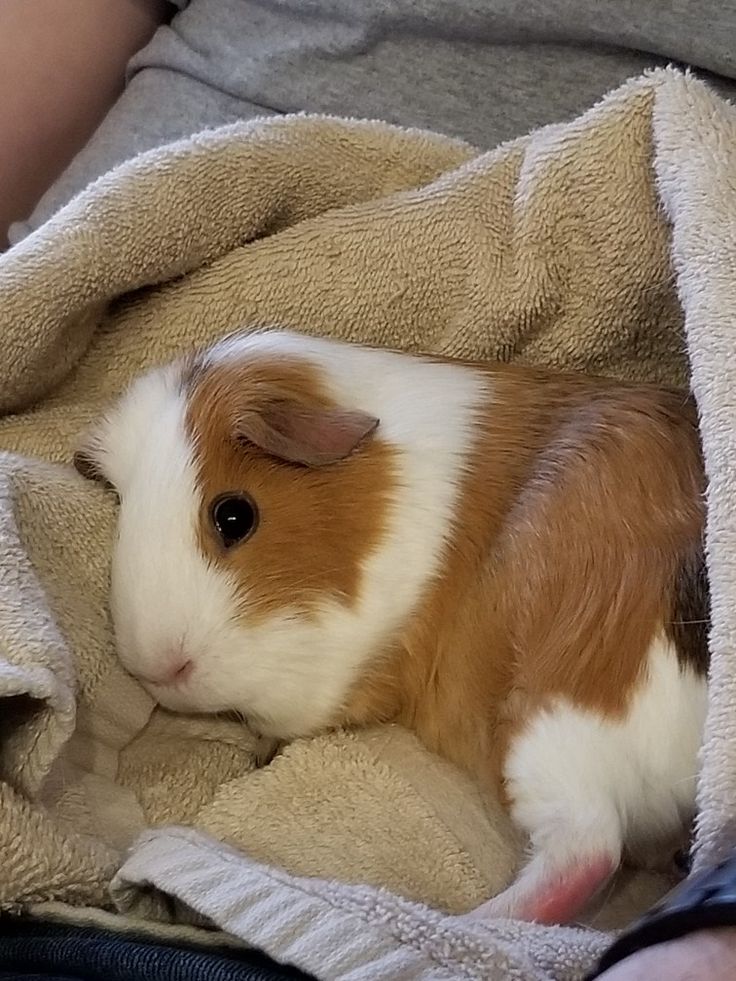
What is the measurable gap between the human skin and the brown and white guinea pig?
0.71 m

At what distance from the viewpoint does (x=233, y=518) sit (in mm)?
1057

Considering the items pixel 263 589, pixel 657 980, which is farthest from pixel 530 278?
pixel 657 980

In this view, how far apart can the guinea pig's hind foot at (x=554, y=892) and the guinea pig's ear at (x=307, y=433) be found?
39 cm

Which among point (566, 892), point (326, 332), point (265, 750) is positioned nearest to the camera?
point (566, 892)

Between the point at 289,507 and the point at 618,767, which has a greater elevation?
the point at 289,507

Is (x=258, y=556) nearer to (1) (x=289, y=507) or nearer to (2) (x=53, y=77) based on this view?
(1) (x=289, y=507)

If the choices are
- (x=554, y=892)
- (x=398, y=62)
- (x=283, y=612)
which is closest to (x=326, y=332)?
(x=283, y=612)

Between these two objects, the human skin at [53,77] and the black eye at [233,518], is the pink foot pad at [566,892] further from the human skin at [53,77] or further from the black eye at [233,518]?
the human skin at [53,77]

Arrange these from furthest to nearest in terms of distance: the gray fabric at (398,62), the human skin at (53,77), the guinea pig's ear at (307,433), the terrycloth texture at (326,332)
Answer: the human skin at (53,77) < the gray fabric at (398,62) < the guinea pig's ear at (307,433) < the terrycloth texture at (326,332)

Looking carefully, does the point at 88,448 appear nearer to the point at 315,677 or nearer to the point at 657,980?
the point at 315,677

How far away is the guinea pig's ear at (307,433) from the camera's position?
1033 mm

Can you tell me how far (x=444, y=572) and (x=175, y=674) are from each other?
10.1 inches

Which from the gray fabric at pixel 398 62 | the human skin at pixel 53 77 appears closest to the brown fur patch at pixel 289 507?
the gray fabric at pixel 398 62

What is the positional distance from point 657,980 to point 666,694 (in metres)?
0.33
